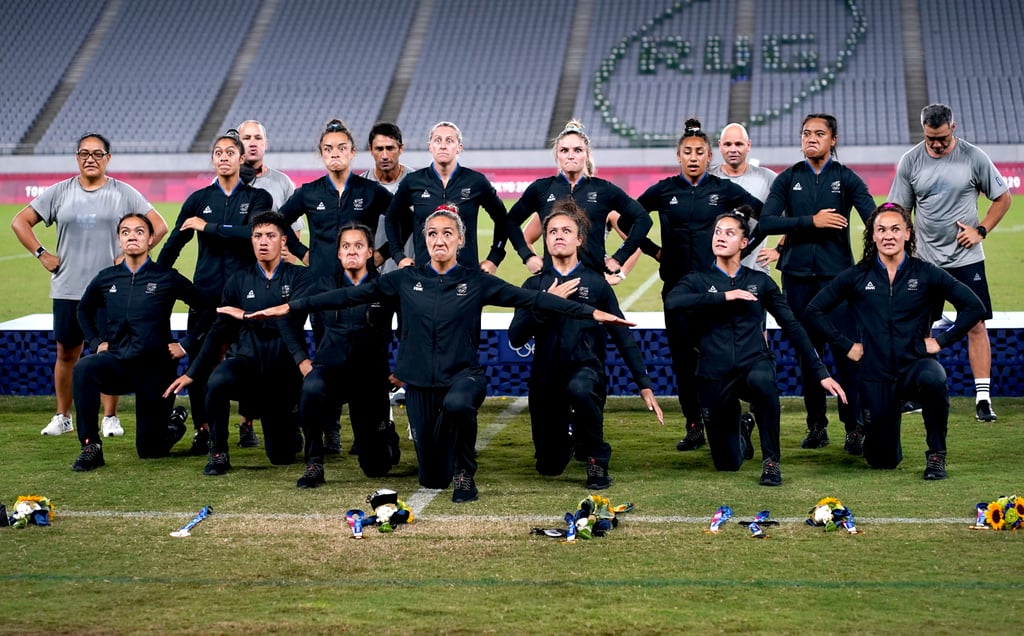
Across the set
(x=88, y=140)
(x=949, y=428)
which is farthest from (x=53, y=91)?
(x=949, y=428)

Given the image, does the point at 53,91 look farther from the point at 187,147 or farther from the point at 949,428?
the point at 949,428

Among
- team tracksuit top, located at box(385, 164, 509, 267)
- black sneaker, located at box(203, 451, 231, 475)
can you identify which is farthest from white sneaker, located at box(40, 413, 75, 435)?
team tracksuit top, located at box(385, 164, 509, 267)

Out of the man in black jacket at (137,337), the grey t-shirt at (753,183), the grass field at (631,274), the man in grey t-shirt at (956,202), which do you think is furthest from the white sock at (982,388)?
the grass field at (631,274)

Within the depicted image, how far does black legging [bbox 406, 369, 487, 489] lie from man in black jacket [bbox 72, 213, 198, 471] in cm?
173

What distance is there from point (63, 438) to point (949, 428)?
5315 mm

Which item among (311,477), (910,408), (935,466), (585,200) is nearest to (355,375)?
(311,477)

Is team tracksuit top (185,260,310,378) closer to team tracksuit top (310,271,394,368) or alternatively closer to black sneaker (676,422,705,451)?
team tracksuit top (310,271,394,368)

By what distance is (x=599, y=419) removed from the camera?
6.64m

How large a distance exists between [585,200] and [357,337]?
61.5 inches

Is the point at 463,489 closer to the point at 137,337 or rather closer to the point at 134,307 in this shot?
the point at 137,337

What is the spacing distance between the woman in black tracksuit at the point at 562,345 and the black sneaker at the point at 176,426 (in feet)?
7.20

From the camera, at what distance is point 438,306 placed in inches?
257

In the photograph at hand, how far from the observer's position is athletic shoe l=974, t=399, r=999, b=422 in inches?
325

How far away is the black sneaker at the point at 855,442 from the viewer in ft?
24.3
